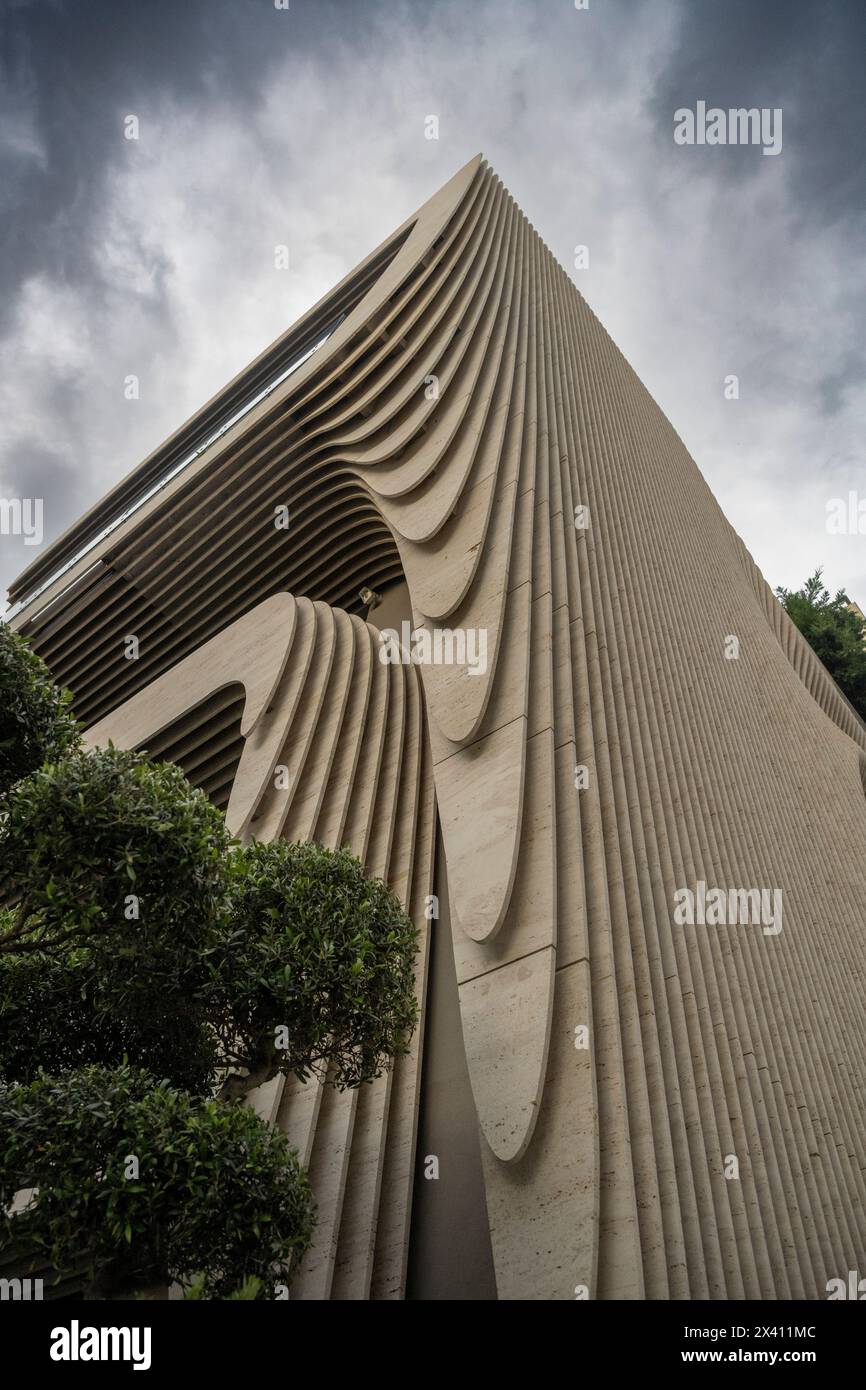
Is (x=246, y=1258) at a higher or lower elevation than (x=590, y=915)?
lower

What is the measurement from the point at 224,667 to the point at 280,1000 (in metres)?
6.36

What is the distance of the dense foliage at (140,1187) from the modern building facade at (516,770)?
1845 millimetres

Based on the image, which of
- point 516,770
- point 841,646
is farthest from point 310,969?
point 841,646

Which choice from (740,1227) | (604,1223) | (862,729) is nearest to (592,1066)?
(604,1223)

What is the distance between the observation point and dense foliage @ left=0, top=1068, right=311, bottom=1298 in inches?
166

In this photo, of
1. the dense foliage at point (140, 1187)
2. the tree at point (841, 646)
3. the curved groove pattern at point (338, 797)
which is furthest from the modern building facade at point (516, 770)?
the tree at point (841, 646)

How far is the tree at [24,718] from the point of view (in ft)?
17.4

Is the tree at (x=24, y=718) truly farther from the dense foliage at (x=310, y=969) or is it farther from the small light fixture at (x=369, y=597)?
the small light fixture at (x=369, y=597)

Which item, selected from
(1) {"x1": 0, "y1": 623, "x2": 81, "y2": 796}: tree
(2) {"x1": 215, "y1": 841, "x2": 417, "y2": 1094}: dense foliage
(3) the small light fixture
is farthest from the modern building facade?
(1) {"x1": 0, "y1": 623, "x2": 81, "y2": 796}: tree

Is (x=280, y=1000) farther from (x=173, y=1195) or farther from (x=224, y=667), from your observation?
(x=224, y=667)

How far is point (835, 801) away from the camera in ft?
51.0

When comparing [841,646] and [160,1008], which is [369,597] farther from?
[841,646]

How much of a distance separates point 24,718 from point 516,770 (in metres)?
3.65

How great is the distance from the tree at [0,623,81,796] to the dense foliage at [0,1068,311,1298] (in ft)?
5.86
